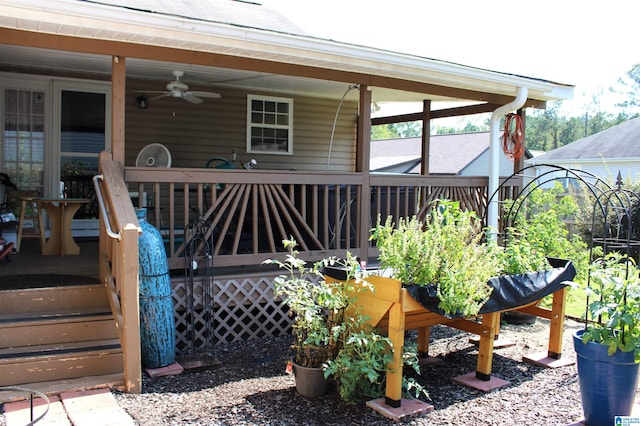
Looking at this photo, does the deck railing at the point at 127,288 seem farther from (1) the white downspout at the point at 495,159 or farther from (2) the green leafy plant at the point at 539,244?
(1) the white downspout at the point at 495,159

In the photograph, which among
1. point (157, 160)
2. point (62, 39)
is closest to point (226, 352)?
point (62, 39)

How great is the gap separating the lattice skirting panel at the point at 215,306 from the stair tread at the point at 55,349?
827mm

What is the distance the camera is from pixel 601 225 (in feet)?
42.0

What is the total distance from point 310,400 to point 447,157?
23079mm

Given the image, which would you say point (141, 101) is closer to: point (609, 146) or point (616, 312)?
point (616, 312)

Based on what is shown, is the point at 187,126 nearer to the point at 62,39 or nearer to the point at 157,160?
the point at 157,160

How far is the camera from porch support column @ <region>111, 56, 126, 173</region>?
4.91 m

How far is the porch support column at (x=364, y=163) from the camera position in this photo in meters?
6.27

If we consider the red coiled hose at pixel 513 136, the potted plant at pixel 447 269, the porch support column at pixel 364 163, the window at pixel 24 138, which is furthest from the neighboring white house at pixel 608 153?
the window at pixel 24 138

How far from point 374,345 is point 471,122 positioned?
266 feet

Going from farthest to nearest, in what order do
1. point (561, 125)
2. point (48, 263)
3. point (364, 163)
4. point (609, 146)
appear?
point (561, 125) < point (609, 146) < point (364, 163) < point (48, 263)

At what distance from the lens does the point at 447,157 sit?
26.1 metres

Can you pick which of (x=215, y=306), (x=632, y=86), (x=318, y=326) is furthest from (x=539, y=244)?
(x=632, y=86)

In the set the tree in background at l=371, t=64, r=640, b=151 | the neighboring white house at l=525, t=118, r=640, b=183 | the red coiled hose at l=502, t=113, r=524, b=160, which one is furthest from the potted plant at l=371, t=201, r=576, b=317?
the tree in background at l=371, t=64, r=640, b=151
